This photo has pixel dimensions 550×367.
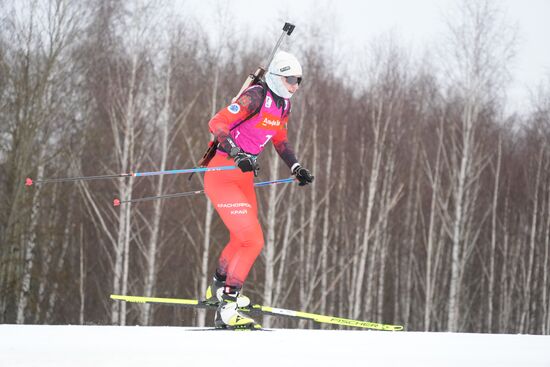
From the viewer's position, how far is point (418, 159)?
29.3m

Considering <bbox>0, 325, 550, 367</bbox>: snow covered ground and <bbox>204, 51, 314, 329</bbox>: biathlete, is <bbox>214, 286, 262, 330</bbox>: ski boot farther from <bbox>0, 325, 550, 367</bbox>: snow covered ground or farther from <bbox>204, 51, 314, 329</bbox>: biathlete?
<bbox>0, 325, 550, 367</bbox>: snow covered ground

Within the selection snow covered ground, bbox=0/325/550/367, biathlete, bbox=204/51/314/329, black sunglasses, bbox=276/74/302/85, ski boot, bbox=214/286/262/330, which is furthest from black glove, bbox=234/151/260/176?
snow covered ground, bbox=0/325/550/367

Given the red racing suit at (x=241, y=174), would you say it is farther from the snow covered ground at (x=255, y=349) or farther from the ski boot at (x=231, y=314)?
the snow covered ground at (x=255, y=349)

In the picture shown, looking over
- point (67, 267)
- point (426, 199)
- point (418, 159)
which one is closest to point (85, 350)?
point (67, 267)

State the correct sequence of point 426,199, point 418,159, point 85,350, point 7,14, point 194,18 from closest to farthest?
1. point 85,350
2. point 7,14
3. point 194,18
4. point 418,159
5. point 426,199

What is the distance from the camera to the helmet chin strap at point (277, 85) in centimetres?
681

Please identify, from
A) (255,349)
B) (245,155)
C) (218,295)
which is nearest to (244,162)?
(245,155)

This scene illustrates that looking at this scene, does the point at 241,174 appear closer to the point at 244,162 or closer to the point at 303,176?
the point at 244,162

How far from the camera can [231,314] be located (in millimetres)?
6750

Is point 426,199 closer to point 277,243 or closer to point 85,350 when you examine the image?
point 277,243

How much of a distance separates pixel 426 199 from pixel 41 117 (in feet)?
58.4

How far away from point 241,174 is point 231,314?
129cm

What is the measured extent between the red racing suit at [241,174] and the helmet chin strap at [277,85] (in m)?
0.05

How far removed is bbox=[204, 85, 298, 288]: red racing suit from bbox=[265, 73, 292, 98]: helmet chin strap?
0.05 meters
